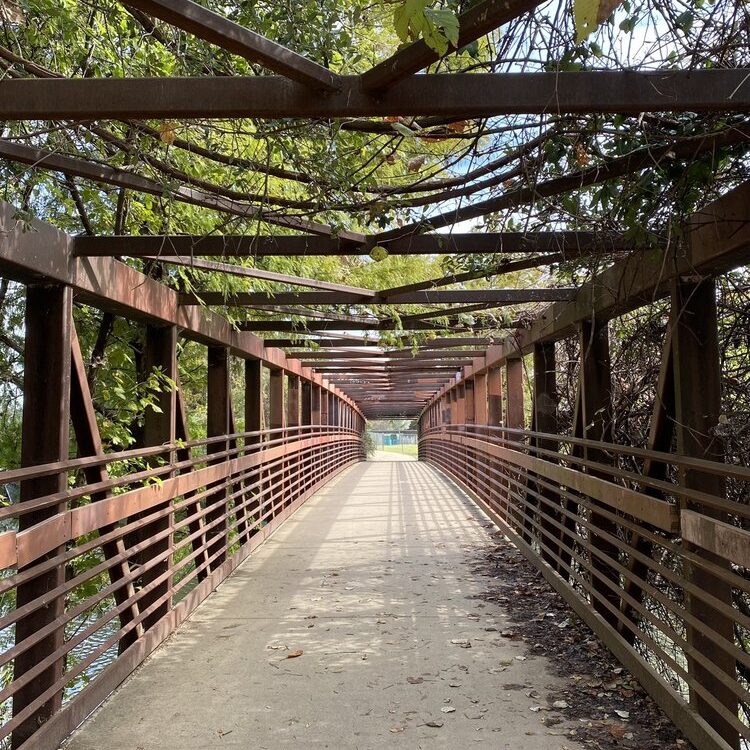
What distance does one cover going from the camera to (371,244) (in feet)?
13.7

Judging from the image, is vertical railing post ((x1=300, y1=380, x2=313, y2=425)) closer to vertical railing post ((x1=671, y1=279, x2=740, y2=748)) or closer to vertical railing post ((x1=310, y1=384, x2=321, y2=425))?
vertical railing post ((x1=310, y1=384, x2=321, y2=425))

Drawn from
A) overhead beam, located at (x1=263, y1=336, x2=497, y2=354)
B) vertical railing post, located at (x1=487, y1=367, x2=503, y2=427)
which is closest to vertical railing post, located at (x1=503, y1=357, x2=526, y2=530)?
overhead beam, located at (x1=263, y1=336, x2=497, y2=354)

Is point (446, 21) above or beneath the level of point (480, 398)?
above

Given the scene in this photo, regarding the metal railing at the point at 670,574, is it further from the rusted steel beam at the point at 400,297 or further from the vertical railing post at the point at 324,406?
the vertical railing post at the point at 324,406

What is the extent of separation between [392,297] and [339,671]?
292 centimetres

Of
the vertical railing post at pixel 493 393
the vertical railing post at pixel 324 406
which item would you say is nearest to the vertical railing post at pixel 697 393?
the vertical railing post at pixel 493 393

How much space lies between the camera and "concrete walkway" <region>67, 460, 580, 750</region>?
10.4 ft

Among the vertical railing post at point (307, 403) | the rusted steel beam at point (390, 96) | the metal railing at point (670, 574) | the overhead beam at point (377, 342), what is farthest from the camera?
the vertical railing post at point (307, 403)

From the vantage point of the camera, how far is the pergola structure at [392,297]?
2127 mm

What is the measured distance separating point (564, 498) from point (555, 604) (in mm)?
769

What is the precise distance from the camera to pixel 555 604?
17.1ft

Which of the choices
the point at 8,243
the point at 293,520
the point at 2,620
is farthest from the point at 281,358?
the point at 2,620

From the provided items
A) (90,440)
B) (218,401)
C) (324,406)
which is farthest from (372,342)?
(324,406)

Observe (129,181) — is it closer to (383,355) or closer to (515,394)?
(515,394)
